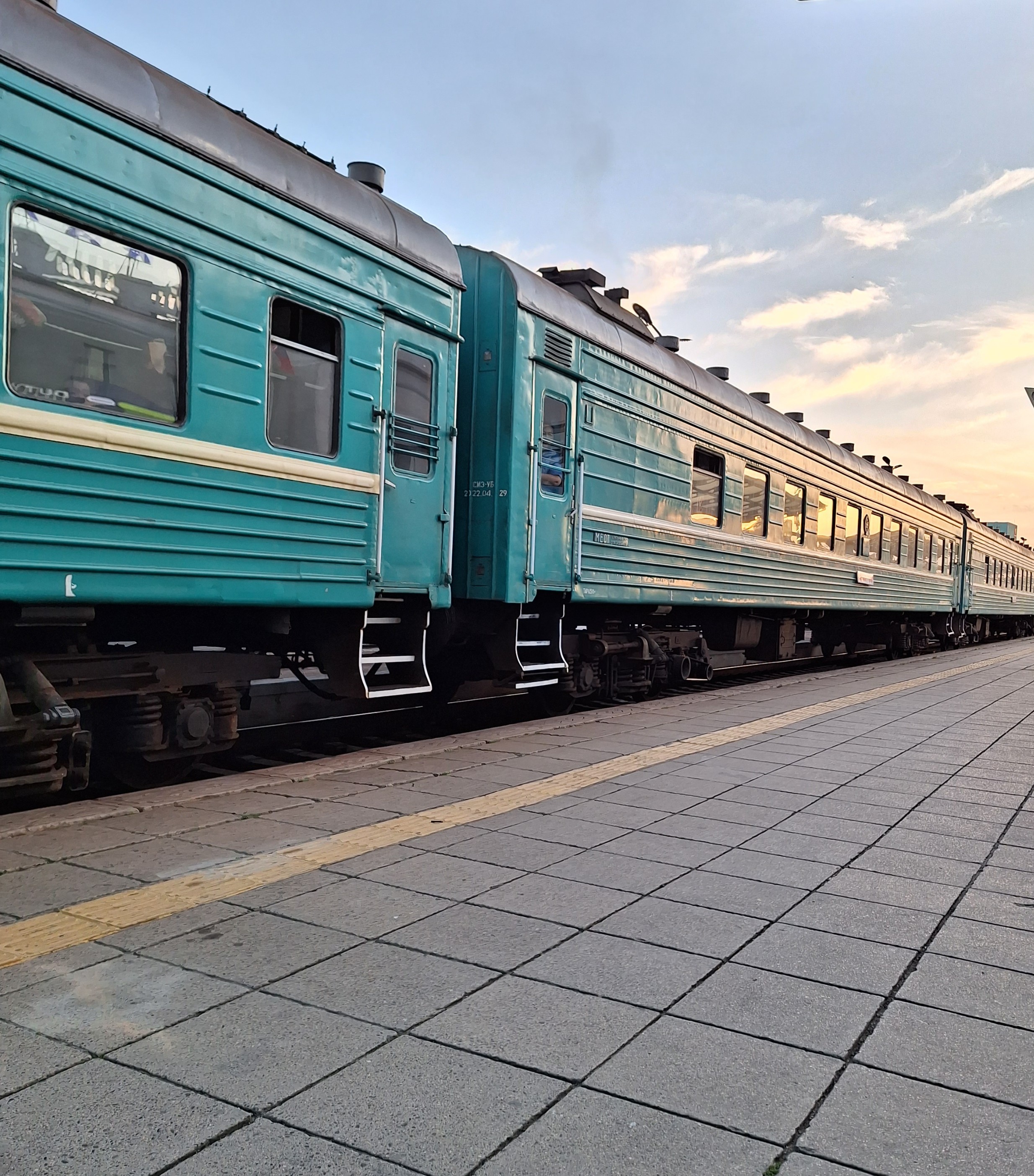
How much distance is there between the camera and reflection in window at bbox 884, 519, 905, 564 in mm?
19500

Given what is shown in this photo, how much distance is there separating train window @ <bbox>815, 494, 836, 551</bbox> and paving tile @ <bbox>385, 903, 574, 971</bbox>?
41.4 feet

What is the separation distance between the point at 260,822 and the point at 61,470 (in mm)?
1857

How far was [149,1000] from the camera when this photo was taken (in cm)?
284

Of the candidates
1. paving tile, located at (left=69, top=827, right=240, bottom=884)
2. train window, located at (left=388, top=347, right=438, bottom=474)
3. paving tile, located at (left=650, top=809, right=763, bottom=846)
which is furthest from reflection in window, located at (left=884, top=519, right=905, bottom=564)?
paving tile, located at (left=69, top=827, right=240, bottom=884)

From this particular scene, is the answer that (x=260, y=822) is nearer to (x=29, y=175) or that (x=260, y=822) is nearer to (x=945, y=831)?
(x=29, y=175)

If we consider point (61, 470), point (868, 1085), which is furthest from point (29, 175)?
point (868, 1085)

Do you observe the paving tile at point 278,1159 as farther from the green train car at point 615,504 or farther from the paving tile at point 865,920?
the green train car at point 615,504

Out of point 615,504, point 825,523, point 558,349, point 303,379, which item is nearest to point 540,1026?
point 303,379

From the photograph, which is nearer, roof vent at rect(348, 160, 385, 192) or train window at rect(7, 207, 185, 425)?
train window at rect(7, 207, 185, 425)

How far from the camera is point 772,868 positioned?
14.4 ft

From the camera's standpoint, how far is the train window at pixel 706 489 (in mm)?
11250

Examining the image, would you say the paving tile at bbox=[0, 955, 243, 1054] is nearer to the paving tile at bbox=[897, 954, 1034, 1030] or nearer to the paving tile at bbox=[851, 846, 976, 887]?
the paving tile at bbox=[897, 954, 1034, 1030]

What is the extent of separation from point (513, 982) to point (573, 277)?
26.2 feet

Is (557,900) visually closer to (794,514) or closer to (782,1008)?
(782,1008)
